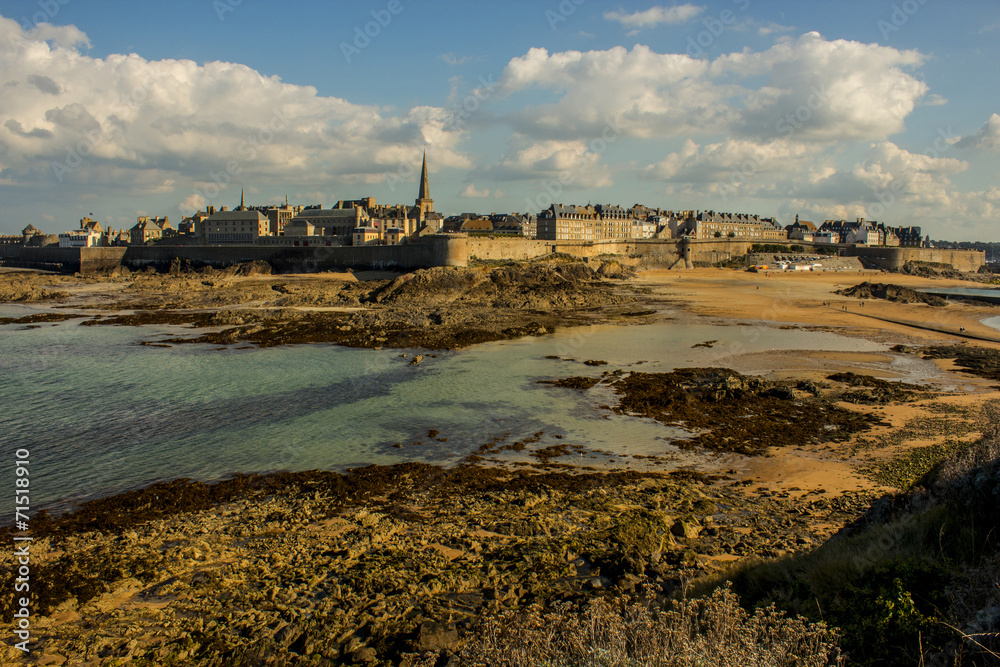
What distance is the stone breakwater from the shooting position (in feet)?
19.6

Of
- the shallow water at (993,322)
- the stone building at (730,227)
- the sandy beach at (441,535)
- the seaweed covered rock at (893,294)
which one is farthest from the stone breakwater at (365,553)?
the stone building at (730,227)

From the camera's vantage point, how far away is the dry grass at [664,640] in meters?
4.27

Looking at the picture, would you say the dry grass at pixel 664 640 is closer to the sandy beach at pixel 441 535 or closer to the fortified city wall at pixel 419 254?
the sandy beach at pixel 441 535

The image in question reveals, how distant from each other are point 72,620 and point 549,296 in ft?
102

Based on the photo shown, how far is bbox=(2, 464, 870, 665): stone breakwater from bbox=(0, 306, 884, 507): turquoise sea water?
59.7 inches

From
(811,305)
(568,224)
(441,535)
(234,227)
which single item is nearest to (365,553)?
(441,535)

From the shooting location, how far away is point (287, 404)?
15.3 meters

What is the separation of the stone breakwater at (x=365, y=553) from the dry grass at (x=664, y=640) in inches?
40.1

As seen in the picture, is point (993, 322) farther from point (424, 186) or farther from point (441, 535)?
point (424, 186)

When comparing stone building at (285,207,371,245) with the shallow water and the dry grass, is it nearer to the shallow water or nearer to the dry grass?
the shallow water

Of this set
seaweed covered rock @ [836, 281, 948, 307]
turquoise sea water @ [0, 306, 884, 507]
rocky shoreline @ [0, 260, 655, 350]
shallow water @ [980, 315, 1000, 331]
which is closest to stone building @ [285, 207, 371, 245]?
rocky shoreline @ [0, 260, 655, 350]

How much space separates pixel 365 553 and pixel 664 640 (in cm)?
439

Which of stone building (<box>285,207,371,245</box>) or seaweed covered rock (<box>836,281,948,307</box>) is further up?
stone building (<box>285,207,371,245</box>)

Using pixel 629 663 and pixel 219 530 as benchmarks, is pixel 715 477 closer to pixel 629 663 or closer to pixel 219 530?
pixel 629 663
